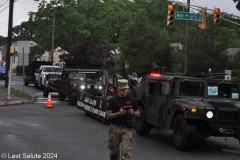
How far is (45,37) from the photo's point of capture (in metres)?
65.8

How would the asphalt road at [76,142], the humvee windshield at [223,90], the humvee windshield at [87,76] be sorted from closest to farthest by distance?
the asphalt road at [76,142] < the humvee windshield at [223,90] < the humvee windshield at [87,76]

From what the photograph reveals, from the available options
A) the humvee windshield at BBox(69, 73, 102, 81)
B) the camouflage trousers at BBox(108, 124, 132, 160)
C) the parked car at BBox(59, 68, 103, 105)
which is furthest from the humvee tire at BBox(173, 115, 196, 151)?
the humvee windshield at BBox(69, 73, 102, 81)

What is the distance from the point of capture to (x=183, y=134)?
1175 cm

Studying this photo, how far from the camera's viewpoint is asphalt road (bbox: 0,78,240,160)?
11.0 metres

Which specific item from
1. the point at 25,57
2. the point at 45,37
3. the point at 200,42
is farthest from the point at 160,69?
the point at 45,37

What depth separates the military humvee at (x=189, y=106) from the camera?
1159 cm

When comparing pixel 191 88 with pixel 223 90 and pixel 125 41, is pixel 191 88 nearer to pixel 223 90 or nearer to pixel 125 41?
pixel 223 90

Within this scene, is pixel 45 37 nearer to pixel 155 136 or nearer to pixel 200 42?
pixel 200 42

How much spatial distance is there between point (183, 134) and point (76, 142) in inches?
114

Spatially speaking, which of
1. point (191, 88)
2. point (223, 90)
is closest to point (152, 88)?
point (191, 88)

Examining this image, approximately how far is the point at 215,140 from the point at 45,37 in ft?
175

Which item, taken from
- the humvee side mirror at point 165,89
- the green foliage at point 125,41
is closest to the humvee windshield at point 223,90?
the humvee side mirror at point 165,89

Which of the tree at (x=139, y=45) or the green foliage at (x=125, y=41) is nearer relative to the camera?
the green foliage at (x=125, y=41)

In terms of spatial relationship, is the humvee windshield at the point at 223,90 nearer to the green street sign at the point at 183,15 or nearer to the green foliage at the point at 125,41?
the green street sign at the point at 183,15
